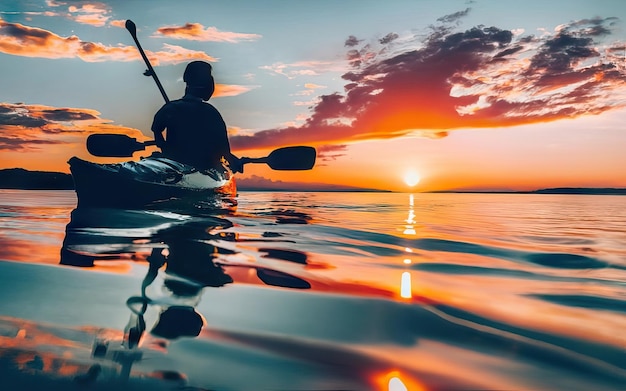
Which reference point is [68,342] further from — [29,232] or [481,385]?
[29,232]

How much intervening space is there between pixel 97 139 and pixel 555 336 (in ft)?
25.8

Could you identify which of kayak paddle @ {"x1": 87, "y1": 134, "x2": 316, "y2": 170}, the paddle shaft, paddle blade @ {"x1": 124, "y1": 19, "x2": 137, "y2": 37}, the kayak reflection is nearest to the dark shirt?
kayak paddle @ {"x1": 87, "y1": 134, "x2": 316, "y2": 170}

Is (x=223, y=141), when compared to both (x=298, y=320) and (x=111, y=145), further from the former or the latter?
(x=298, y=320)

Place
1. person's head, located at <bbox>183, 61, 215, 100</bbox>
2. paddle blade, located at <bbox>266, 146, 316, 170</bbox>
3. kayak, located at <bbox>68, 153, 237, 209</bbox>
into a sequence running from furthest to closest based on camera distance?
paddle blade, located at <bbox>266, 146, 316, 170</bbox> < person's head, located at <bbox>183, 61, 215, 100</bbox> < kayak, located at <bbox>68, 153, 237, 209</bbox>

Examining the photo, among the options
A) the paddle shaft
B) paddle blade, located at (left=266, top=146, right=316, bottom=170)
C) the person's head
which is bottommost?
paddle blade, located at (left=266, top=146, right=316, bottom=170)

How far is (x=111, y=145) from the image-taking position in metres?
7.74

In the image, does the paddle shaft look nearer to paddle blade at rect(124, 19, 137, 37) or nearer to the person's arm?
paddle blade at rect(124, 19, 137, 37)

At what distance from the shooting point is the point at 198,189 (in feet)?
25.0

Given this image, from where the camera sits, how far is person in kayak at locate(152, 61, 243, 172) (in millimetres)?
7820

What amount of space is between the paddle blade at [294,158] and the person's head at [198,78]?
261 cm

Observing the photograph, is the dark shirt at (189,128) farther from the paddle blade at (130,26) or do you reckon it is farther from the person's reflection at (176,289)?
the person's reflection at (176,289)

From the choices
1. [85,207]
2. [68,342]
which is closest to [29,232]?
[85,207]

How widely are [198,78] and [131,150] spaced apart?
6.39 feet

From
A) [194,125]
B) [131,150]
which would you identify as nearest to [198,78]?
[194,125]
